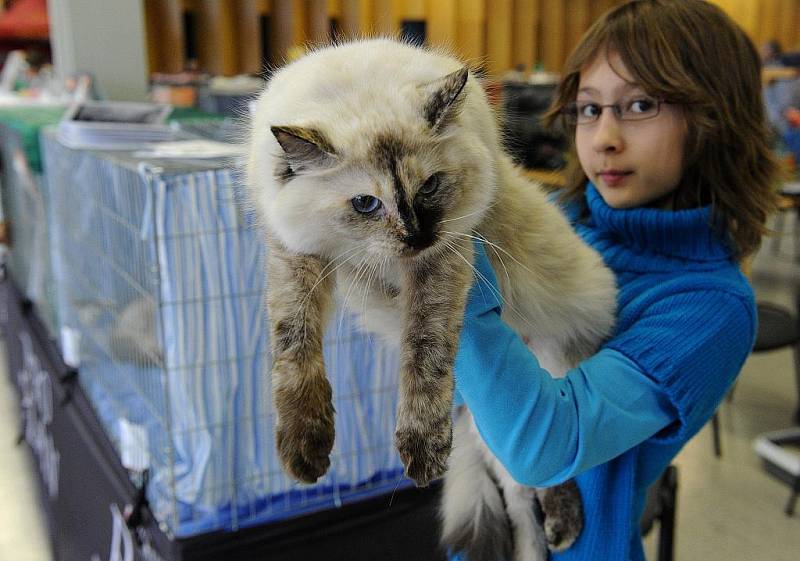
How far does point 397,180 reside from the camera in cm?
82

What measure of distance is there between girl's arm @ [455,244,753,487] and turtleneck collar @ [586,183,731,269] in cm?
11

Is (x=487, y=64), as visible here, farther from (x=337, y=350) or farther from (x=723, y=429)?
(x=723, y=429)

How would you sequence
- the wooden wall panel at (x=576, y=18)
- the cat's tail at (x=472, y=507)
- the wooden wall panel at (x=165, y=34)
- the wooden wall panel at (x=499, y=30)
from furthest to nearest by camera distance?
the wooden wall panel at (x=576, y=18)
the wooden wall panel at (x=499, y=30)
the wooden wall panel at (x=165, y=34)
the cat's tail at (x=472, y=507)

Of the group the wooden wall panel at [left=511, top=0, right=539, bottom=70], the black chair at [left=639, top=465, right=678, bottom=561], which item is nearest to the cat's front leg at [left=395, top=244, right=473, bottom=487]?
the black chair at [left=639, top=465, right=678, bottom=561]

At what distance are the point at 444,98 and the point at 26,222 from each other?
267 cm

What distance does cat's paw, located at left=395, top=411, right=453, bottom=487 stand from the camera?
83 centimetres

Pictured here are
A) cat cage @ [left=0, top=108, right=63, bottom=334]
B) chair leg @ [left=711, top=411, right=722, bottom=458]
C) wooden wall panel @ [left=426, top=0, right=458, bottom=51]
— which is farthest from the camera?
wooden wall panel @ [left=426, top=0, right=458, bottom=51]

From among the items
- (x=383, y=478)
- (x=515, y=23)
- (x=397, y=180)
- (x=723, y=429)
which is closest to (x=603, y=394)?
(x=397, y=180)

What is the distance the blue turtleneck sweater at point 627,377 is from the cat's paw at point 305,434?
0.21m

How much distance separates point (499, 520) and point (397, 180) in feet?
2.45

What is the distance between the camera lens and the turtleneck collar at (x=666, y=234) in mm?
1132

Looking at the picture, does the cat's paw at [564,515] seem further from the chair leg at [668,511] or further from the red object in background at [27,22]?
the red object in background at [27,22]

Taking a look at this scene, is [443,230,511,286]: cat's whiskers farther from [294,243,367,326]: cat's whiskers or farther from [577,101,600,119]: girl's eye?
[577,101,600,119]: girl's eye

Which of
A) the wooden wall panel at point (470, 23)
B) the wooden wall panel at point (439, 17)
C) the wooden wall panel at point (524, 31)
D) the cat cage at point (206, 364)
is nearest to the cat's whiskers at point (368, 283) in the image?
the cat cage at point (206, 364)
